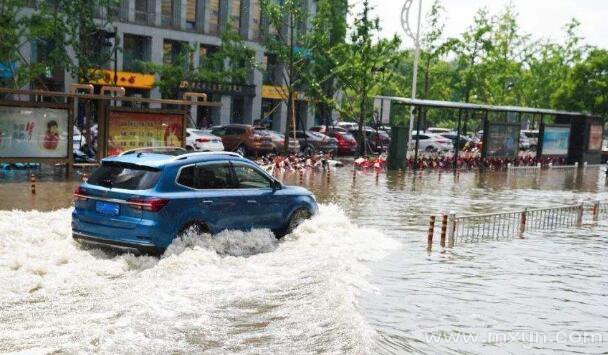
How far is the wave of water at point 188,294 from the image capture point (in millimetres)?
7000

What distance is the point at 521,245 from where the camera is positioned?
14.0 m

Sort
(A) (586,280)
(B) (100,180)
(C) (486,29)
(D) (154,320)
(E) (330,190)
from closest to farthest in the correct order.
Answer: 1. (D) (154,320)
2. (B) (100,180)
3. (A) (586,280)
4. (E) (330,190)
5. (C) (486,29)

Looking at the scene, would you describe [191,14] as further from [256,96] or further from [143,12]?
[256,96]

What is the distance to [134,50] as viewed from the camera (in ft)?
159

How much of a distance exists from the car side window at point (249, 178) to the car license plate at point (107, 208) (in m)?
2.22

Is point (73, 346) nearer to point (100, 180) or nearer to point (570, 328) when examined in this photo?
point (100, 180)

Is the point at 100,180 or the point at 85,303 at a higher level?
the point at 100,180

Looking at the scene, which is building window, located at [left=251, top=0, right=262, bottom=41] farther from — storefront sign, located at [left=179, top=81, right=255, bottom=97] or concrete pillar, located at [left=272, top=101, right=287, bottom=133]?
concrete pillar, located at [left=272, top=101, right=287, bottom=133]

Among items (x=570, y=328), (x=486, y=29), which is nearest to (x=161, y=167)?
(x=570, y=328)

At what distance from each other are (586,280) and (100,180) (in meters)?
7.85

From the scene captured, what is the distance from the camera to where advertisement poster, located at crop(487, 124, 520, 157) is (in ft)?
118

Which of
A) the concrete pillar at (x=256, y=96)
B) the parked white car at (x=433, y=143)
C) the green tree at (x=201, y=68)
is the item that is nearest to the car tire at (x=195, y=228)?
the green tree at (x=201, y=68)

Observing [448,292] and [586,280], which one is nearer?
[448,292]

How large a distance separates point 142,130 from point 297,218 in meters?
11.2
